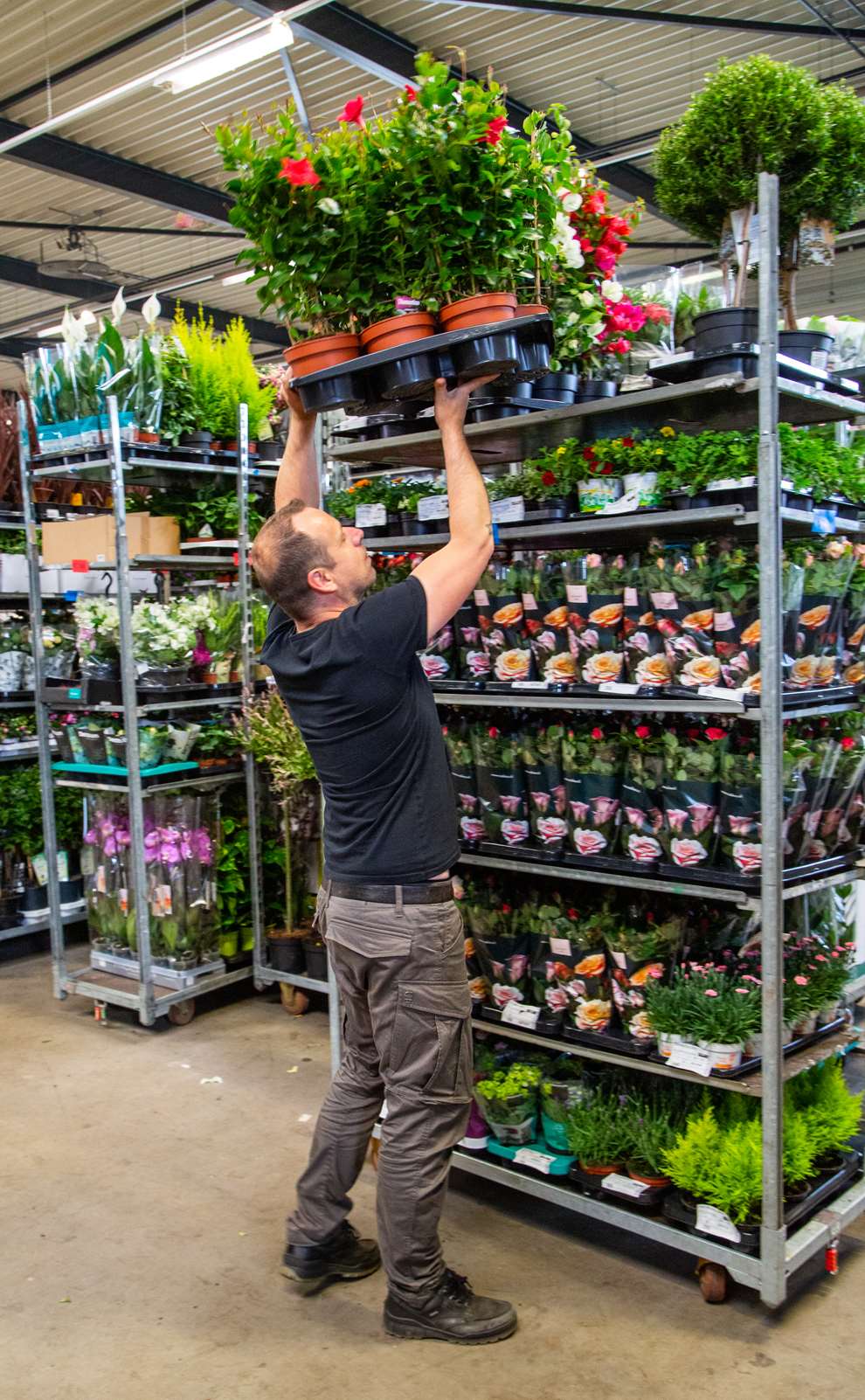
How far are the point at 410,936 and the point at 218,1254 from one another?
1192mm

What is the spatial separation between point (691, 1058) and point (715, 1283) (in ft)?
1.80

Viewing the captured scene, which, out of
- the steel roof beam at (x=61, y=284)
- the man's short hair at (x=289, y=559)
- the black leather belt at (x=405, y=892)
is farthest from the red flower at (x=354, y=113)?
the steel roof beam at (x=61, y=284)

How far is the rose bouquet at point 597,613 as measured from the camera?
2.97 m

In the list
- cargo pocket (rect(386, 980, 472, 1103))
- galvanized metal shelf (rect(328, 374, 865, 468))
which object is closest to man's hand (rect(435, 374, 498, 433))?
galvanized metal shelf (rect(328, 374, 865, 468))

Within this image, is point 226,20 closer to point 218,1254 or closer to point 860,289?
point 218,1254

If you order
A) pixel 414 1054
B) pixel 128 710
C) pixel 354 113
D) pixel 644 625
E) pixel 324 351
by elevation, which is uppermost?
pixel 354 113

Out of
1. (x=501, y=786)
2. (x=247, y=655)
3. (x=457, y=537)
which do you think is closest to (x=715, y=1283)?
(x=501, y=786)

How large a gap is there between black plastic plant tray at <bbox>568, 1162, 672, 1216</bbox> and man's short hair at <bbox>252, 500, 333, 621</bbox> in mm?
1628

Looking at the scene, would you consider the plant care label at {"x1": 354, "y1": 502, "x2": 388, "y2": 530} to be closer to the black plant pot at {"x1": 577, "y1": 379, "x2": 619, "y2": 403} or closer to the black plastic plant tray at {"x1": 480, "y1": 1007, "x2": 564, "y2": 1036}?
the black plant pot at {"x1": 577, "y1": 379, "x2": 619, "y2": 403}

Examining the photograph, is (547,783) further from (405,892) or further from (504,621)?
(405,892)

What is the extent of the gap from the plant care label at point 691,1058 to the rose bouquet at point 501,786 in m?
0.70

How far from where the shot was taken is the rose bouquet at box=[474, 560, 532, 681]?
10.5 ft

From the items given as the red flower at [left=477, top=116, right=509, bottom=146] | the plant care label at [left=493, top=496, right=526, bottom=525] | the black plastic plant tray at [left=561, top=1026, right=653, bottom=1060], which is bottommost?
the black plastic plant tray at [left=561, top=1026, right=653, bottom=1060]

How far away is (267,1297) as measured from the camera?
292 centimetres
